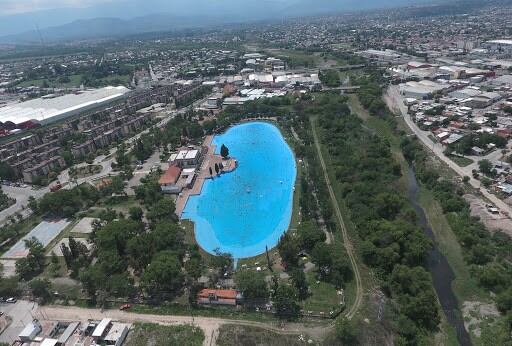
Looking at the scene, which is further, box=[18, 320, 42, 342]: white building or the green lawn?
the green lawn

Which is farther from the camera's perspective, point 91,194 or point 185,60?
point 185,60

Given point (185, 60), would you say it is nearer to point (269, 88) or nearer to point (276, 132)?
point (269, 88)

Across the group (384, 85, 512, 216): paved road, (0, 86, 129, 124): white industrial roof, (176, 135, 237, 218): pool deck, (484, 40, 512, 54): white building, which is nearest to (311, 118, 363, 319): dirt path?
(176, 135, 237, 218): pool deck

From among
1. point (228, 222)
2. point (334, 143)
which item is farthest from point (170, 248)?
point (334, 143)

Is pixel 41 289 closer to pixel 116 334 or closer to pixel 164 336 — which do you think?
pixel 116 334

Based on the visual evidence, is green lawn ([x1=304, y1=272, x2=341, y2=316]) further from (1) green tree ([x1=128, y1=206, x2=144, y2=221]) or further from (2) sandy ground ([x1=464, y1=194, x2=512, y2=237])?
(1) green tree ([x1=128, y1=206, x2=144, y2=221])
